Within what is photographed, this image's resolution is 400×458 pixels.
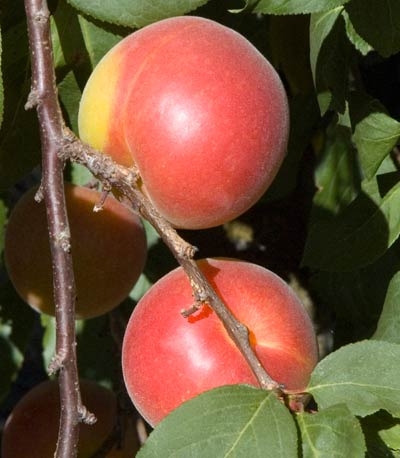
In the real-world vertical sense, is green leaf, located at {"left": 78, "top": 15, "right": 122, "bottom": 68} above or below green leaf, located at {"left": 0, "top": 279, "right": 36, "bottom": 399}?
above

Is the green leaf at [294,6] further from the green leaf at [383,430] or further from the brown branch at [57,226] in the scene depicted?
the green leaf at [383,430]

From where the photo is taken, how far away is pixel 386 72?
1518mm

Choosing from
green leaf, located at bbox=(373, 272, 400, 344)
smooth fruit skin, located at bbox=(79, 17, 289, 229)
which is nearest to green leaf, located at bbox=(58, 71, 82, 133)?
smooth fruit skin, located at bbox=(79, 17, 289, 229)

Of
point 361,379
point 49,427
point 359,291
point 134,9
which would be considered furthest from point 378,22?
point 49,427

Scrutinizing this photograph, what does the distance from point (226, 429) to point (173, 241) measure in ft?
0.58

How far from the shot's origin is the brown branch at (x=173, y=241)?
0.90m

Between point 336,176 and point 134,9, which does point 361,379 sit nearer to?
point 134,9

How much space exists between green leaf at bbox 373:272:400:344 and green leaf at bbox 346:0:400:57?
0.95 ft

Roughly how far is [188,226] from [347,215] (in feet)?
1.13

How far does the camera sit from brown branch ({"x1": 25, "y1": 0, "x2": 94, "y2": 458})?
901 millimetres

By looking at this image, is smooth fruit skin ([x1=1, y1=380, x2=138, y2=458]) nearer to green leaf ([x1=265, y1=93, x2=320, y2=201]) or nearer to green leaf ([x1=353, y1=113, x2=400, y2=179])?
green leaf ([x1=265, y1=93, x2=320, y2=201])

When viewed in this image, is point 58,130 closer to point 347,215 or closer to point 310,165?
point 347,215

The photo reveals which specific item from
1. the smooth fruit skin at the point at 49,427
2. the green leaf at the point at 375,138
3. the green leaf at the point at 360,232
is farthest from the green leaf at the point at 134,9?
the smooth fruit skin at the point at 49,427

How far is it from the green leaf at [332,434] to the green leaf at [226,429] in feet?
0.09
